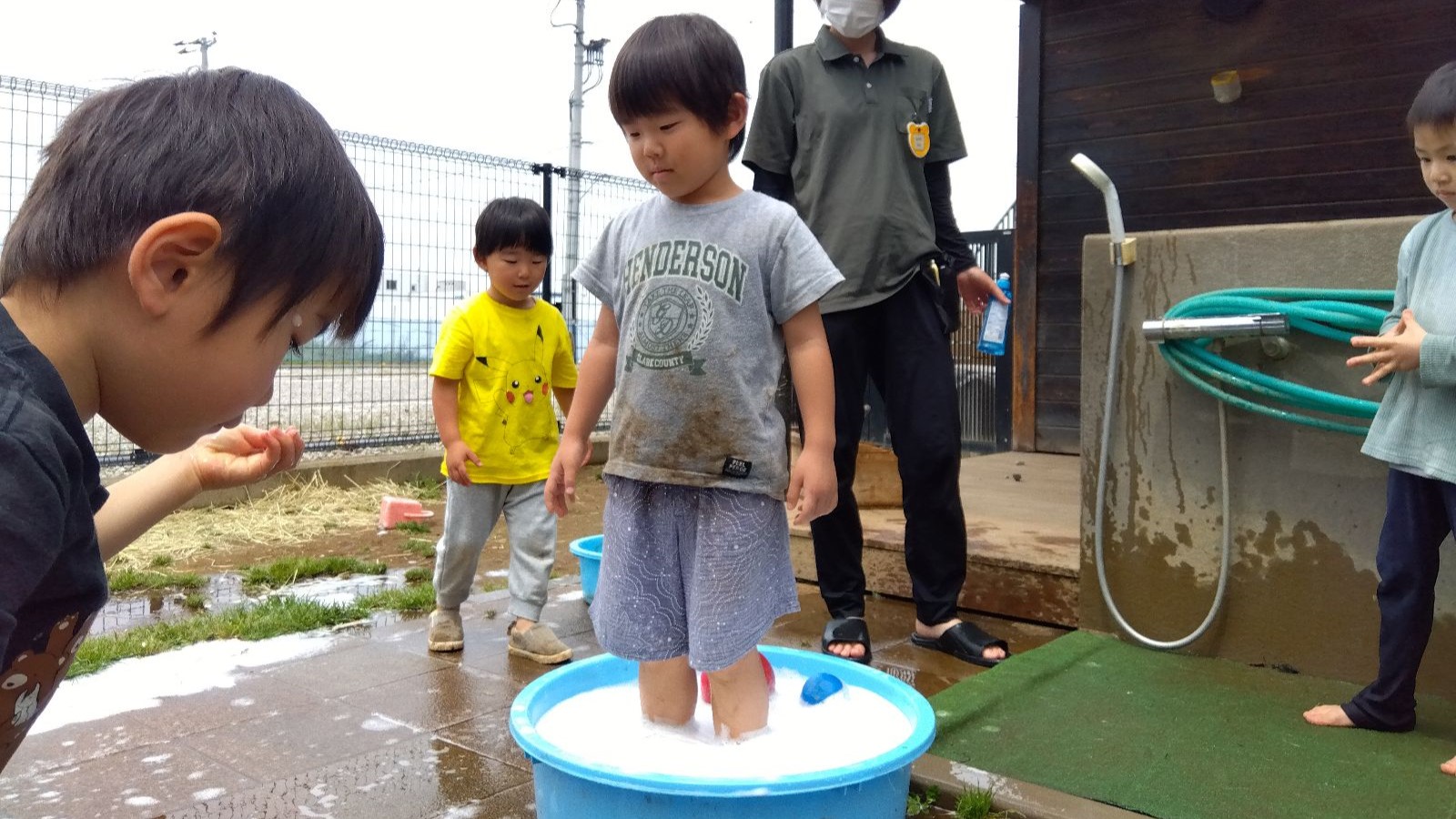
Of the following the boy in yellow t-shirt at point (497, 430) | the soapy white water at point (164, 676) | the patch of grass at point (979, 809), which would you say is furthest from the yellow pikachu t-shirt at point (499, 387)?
the patch of grass at point (979, 809)

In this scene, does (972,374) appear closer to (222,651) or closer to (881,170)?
(881,170)

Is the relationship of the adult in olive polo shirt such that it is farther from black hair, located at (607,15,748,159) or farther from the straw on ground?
the straw on ground

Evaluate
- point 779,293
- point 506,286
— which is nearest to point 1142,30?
point 506,286

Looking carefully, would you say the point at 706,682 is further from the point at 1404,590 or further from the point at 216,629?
the point at 216,629

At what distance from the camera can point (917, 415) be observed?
3.14m

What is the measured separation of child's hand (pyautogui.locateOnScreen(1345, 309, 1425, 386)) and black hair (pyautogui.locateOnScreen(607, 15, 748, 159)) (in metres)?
1.39

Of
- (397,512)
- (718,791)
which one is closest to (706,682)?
(718,791)

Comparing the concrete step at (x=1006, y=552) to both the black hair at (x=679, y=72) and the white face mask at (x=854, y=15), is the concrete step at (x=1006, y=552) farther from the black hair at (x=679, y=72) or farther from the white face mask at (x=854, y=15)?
the black hair at (x=679, y=72)

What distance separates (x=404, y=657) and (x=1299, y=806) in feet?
7.79

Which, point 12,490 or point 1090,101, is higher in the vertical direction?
point 1090,101

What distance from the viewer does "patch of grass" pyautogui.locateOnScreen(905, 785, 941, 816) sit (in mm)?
2098

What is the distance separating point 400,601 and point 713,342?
2.39 metres

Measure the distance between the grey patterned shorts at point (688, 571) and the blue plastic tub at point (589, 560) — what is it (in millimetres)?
1518

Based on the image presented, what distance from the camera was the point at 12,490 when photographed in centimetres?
82
